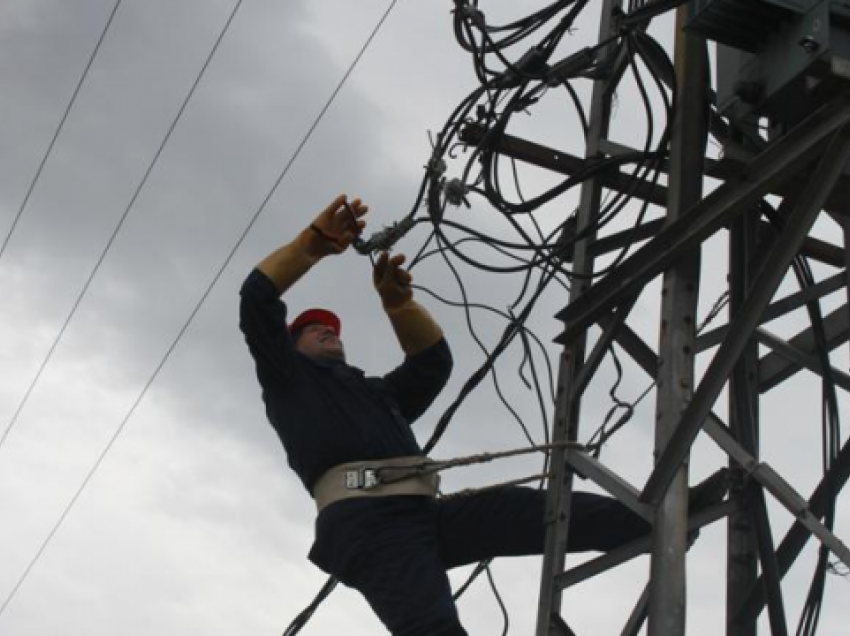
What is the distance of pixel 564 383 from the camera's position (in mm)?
5895

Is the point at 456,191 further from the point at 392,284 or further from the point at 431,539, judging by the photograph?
the point at 431,539

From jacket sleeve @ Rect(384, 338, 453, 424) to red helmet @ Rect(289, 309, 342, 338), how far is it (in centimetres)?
40

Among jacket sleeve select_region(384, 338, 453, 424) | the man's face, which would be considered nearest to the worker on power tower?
jacket sleeve select_region(384, 338, 453, 424)

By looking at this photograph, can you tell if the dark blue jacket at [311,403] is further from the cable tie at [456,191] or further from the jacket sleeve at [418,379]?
the cable tie at [456,191]

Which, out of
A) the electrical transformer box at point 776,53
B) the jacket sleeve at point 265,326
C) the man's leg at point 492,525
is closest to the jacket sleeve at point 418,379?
the jacket sleeve at point 265,326

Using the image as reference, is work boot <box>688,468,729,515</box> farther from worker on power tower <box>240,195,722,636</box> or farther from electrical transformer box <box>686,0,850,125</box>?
electrical transformer box <box>686,0,850,125</box>

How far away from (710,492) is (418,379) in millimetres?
1428

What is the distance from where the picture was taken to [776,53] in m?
5.43

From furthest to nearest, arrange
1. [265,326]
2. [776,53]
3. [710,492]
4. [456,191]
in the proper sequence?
[456,191] → [265,326] → [710,492] → [776,53]

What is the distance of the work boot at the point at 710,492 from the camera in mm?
5656

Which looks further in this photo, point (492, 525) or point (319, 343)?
point (319, 343)

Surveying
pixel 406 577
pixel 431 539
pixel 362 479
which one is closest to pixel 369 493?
pixel 362 479

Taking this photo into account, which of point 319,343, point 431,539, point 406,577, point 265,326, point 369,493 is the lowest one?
point 406,577

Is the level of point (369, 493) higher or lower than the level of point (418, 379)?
lower
